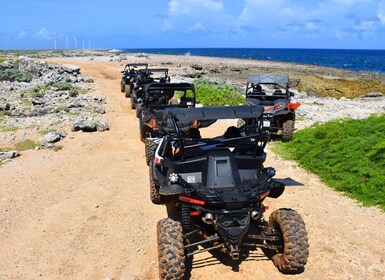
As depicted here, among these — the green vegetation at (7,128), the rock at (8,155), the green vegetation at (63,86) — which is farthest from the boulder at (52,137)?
the green vegetation at (63,86)

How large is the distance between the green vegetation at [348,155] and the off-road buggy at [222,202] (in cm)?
339

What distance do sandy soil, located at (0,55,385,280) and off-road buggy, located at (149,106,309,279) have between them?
0.50 meters

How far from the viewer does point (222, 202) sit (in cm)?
507

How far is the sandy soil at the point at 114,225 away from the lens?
18.8 feet

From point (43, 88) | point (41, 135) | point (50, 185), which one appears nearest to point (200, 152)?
point (50, 185)

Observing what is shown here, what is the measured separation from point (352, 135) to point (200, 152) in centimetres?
693

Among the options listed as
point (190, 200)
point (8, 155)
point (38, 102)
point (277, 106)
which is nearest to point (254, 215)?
point (190, 200)

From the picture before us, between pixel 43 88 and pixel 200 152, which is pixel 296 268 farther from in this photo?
pixel 43 88

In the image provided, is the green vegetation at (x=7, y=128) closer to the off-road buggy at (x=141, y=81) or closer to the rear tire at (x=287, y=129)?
the off-road buggy at (x=141, y=81)

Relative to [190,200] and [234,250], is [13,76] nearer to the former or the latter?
[190,200]

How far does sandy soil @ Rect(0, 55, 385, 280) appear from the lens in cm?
573

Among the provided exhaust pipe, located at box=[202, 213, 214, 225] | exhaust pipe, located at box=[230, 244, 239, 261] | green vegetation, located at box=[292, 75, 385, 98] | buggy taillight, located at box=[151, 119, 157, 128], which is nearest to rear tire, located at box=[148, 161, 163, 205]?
exhaust pipe, located at box=[202, 213, 214, 225]

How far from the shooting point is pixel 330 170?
9758 millimetres

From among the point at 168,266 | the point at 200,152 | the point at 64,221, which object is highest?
the point at 200,152
